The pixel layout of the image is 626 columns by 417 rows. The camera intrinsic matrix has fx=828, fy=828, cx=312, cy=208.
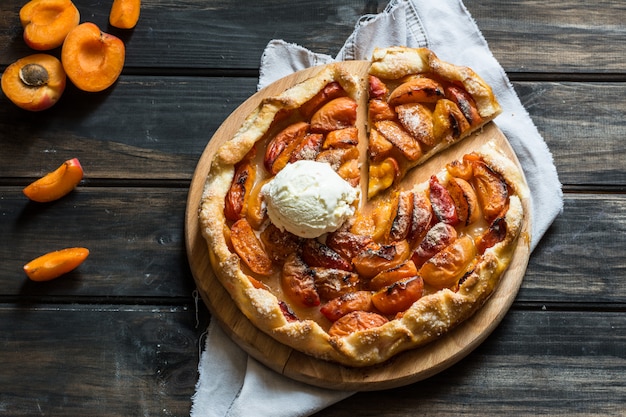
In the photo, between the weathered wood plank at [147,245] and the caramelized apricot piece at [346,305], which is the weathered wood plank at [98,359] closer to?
the weathered wood plank at [147,245]

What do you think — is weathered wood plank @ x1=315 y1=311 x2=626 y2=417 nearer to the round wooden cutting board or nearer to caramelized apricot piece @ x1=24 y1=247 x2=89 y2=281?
the round wooden cutting board

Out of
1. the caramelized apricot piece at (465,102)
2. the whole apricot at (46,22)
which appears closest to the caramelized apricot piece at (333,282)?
the caramelized apricot piece at (465,102)

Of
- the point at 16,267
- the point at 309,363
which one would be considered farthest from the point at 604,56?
the point at 16,267

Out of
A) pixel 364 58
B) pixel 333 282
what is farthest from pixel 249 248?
pixel 364 58

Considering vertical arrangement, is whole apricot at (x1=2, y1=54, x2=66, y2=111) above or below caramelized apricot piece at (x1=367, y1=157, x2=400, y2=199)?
above

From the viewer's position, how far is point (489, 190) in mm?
3371

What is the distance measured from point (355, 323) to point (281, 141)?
0.83 metres

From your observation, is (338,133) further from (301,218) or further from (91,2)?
(91,2)

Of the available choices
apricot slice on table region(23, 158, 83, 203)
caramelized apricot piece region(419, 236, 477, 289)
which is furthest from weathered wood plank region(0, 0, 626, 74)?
caramelized apricot piece region(419, 236, 477, 289)

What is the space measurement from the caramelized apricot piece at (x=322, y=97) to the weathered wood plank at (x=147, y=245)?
663 millimetres

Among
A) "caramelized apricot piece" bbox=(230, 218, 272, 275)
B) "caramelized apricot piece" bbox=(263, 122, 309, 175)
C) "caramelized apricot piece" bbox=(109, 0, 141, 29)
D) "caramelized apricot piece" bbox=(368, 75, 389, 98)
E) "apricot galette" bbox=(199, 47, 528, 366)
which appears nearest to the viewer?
"apricot galette" bbox=(199, 47, 528, 366)

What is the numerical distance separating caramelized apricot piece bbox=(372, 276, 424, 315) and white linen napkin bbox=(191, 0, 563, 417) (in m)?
0.40

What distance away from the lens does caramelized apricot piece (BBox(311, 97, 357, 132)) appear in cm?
351

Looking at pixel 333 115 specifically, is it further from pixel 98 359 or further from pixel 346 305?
pixel 98 359
